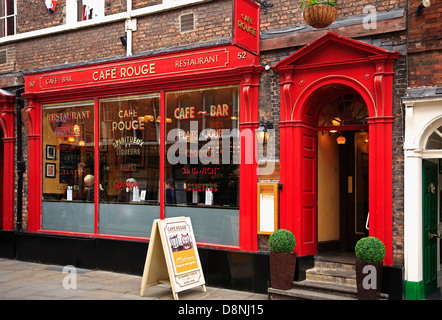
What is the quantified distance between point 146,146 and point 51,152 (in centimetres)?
285

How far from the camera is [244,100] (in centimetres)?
920

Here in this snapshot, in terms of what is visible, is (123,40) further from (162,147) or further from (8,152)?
(8,152)

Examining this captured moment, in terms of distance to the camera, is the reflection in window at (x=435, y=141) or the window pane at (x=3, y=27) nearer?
the reflection in window at (x=435, y=141)

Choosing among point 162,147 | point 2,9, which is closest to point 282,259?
point 162,147

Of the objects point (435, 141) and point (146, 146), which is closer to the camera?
point (435, 141)

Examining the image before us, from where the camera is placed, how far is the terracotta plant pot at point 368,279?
7.27m

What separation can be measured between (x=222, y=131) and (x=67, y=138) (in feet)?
14.0

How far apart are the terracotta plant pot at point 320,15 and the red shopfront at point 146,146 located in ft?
4.62

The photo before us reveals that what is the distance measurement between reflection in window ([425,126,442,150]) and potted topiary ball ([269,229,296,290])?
8.42ft

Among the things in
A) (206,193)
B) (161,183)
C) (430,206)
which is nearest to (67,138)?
(161,183)

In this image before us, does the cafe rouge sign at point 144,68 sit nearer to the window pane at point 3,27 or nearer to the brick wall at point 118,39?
the brick wall at point 118,39

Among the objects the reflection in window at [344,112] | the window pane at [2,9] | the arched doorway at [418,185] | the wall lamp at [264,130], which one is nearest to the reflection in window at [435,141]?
the arched doorway at [418,185]

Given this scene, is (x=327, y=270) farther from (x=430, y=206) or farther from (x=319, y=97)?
(x=319, y=97)

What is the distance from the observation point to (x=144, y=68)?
10422mm
